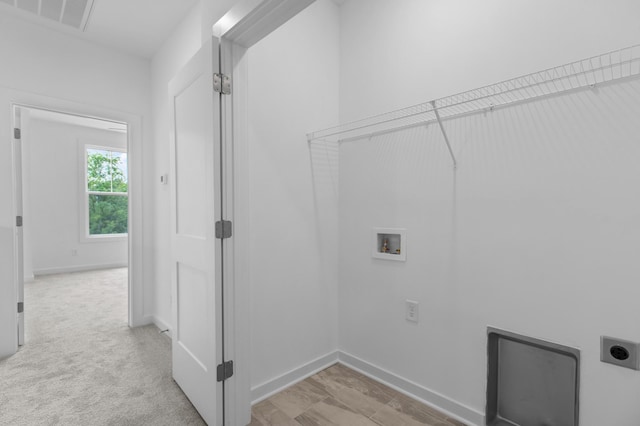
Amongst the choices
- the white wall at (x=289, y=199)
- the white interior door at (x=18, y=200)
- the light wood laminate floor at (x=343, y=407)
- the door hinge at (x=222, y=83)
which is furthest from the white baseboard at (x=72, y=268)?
the door hinge at (x=222, y=83)

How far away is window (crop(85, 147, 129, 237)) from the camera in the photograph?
19.6ft

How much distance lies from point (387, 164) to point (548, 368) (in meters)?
1.38

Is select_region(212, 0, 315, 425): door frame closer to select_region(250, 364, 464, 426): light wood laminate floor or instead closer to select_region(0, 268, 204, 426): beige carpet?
select_region(250, 364, 464, 426): light wood laminate floor

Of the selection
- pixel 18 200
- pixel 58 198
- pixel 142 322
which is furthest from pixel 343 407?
pixel 58 198

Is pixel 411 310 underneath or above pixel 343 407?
above

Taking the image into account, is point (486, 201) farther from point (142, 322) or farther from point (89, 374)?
point (142, 322)

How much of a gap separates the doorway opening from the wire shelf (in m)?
4.45

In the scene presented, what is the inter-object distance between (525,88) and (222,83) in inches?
58.6

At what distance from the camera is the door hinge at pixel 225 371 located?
1.60 m

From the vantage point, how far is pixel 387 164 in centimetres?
209

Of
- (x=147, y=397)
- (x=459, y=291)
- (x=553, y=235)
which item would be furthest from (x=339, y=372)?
(x=553, y=235)

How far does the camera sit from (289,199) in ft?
7.00

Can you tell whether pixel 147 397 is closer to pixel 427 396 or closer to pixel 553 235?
pixel 427 396

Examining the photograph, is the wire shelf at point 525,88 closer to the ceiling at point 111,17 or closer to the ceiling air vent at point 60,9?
the ceiling at point 111,17
